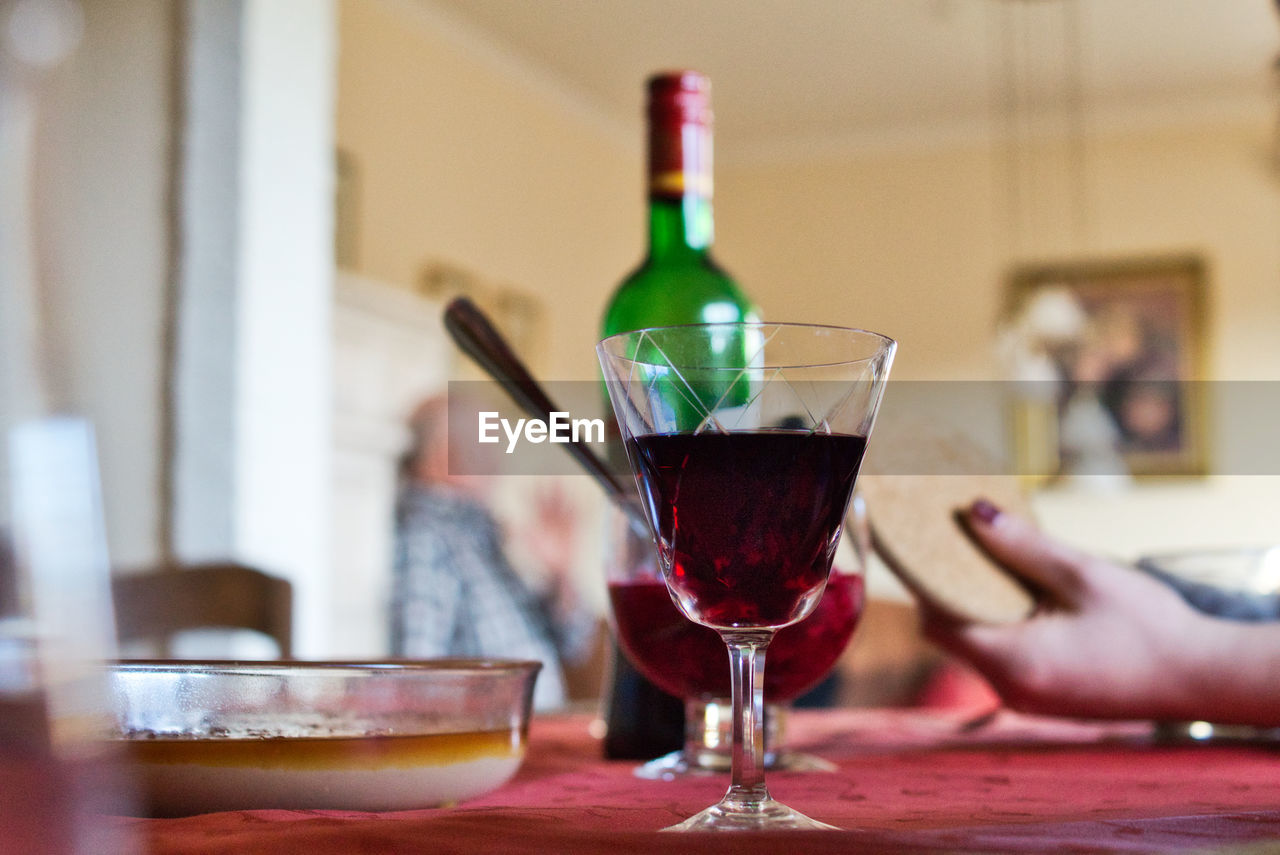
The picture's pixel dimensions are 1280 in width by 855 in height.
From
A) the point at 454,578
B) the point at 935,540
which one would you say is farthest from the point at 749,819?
the point at 454,578

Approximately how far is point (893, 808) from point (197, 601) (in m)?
0.85

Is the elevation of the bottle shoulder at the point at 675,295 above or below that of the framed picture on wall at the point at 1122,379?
below

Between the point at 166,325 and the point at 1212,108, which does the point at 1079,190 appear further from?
the point at 166,325

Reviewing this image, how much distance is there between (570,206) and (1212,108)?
296 centimetres

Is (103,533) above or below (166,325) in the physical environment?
below

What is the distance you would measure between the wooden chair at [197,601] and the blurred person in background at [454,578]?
1841mm

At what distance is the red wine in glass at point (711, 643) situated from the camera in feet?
1.72

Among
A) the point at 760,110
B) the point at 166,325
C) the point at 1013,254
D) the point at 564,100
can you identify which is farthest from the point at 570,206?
the point at 166,325

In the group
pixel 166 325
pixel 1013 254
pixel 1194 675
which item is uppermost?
pixel 1013 254

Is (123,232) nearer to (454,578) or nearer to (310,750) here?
(310,750)

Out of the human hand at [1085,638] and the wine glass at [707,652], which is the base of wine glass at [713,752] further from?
the human hand at [1085,638]

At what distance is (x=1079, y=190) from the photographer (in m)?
5.32

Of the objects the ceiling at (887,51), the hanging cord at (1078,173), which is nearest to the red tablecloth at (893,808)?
the ceiling at (887,51)

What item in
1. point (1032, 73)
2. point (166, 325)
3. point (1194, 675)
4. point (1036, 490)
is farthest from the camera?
point (1036, 490)
